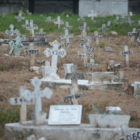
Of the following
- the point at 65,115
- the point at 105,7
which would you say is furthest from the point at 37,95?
the point at 105,7

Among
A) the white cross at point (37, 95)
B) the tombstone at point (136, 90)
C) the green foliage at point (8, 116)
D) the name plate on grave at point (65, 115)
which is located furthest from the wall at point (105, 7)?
the white cross at point (37, 95)

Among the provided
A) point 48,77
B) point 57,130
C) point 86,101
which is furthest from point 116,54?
point 57,130

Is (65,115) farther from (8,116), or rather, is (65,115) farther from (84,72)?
(84,72)

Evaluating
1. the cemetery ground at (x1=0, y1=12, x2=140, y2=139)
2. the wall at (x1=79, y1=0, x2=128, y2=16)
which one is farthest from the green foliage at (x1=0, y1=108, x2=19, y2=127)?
the wall at (x1=79, y1=0, x2=128, y2=16)

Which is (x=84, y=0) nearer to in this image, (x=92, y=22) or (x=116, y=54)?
(x=92, y=22)

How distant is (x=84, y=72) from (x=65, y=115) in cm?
621

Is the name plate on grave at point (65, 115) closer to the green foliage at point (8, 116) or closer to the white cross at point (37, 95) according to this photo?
the white cross at point (37, 95)

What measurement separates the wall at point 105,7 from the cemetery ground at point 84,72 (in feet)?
21.3

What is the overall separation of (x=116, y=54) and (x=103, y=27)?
475cm

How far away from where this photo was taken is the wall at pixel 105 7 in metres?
29.8

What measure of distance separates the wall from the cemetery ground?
6.50 meters

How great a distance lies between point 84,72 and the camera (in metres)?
13.7

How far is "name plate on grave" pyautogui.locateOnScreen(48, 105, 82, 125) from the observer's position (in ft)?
24.5

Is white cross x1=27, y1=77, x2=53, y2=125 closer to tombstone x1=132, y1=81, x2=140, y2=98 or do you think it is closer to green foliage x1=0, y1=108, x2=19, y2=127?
green foliage x1=0, y1=108, x2=19, y2=127
